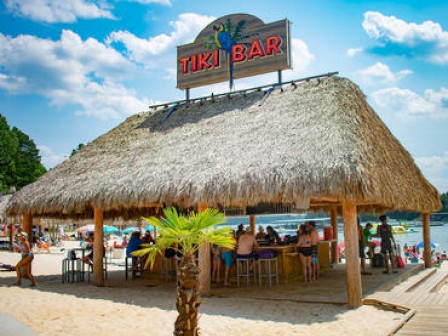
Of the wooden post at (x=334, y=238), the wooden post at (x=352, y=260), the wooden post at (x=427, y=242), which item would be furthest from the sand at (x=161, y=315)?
the wooden post at (x=427, y=242)

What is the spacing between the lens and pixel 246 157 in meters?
9.07

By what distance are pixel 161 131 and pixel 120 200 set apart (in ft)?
11.6

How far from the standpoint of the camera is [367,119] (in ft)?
33.1

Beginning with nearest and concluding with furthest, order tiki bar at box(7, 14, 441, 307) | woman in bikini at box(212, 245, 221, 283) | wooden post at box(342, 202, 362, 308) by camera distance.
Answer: wooden post at box(342, 202, 362, 308), tiki bar at box(7, 14, 441, 307), woman in bikini at box(212, 245, 221, 283)

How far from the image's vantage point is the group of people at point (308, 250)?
33.3ft

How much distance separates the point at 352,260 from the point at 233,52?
28.5 feet

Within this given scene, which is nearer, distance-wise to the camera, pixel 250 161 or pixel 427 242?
pixel 250 161

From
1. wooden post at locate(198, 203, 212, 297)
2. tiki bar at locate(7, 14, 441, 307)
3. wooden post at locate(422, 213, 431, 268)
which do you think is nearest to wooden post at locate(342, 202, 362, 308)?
tiki bar at locate(7, 14, 441, 307)

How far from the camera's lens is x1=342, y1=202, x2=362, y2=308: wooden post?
300 inches

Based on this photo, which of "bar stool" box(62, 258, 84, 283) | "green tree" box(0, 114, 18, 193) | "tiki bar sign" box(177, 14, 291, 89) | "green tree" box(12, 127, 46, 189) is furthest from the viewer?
"green tree" box(12, 127, 46, 189)

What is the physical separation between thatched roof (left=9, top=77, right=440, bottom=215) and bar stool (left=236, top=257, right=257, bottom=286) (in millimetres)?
1924

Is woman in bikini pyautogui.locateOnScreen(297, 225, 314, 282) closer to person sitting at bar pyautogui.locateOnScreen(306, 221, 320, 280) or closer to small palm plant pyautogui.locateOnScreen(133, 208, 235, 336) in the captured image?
person sitting at bar pyautogui.locateOnScreen(306, 221, 320, 280)

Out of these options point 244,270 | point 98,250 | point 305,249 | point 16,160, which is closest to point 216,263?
point 244,270

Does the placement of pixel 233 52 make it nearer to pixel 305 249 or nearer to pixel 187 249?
pixel 305 249
